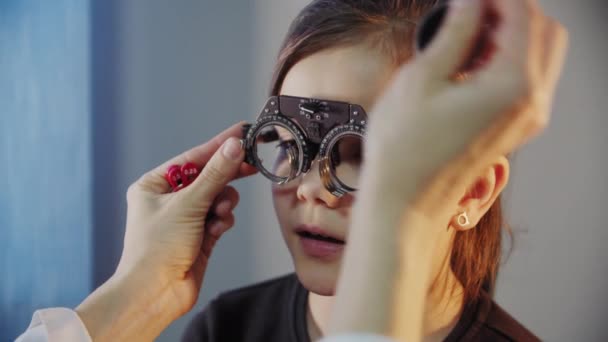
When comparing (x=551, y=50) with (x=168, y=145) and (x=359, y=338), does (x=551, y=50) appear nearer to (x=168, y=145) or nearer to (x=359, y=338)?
(x=359, y=338)

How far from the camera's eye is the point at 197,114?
52.6 inches

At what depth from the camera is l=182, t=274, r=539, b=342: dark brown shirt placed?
855mm

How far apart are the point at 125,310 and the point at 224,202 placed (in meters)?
0.19

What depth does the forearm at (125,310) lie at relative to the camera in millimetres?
771

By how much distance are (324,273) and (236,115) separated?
63cm

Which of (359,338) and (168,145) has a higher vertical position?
(359,338)

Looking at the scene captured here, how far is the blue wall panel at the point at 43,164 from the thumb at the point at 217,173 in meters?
0.55

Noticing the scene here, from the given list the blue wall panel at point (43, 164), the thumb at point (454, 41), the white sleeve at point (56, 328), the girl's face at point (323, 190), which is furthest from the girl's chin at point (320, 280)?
the blue wall panel at point (43, 164)

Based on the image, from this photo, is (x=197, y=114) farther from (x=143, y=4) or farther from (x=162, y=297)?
(x=162, y=297)

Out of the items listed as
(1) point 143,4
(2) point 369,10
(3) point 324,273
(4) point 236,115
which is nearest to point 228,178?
(3) point 324,273

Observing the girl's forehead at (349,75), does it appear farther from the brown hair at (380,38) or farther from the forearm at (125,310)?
the forearm at (125,310)

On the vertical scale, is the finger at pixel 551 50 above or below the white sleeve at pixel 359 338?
above

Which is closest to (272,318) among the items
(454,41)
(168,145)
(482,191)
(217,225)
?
(217,225)

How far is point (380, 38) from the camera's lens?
0.77 m
